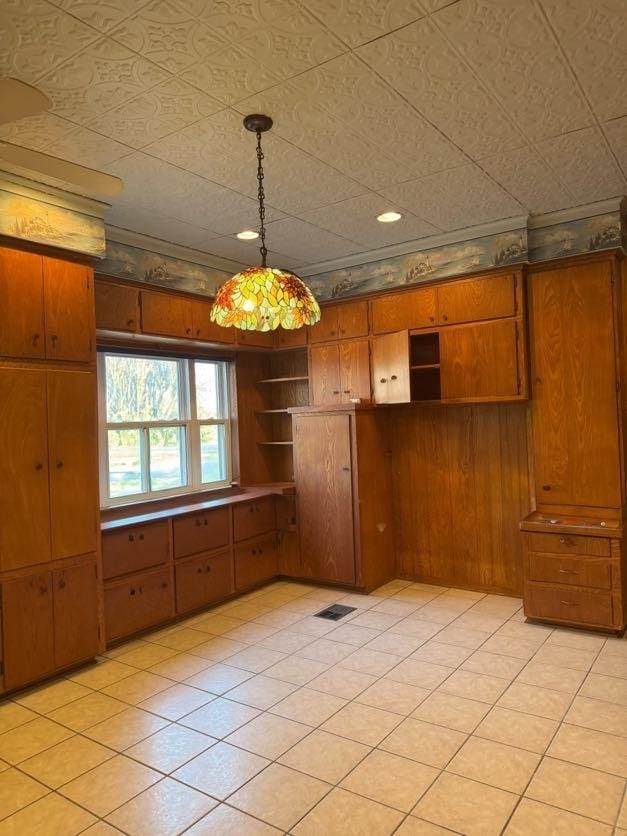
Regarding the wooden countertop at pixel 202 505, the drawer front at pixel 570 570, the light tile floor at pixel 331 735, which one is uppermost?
the wooden countertop at pixel 202 505

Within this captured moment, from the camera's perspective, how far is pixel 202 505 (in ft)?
14.9

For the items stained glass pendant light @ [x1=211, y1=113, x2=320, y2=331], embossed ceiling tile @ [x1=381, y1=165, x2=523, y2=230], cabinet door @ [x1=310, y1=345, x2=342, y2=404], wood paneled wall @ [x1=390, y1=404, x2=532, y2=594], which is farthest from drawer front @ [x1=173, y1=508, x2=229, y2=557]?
embossed ceiling tile @ [x1=381, y1=165, x2=523, y2=230]

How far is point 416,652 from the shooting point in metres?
3.54

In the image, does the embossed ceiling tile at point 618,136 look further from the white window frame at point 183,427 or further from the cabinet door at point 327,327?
the white window frame at point 183,427

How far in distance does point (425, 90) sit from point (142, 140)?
1345 mm

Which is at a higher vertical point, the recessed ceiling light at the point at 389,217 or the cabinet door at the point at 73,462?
the recessed ceiling light at the point at 389,217

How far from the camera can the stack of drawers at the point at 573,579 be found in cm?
361

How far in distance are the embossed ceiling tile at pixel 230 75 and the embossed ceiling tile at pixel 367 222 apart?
1349 millimetres

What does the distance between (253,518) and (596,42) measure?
12.9 ft

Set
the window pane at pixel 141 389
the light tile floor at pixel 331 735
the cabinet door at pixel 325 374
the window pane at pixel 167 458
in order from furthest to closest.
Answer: the cabinet door at pixel 325 374, the window pane at pixel 167 458, the window pane at pixel 141 389, the light tile floor at pixel 331 735

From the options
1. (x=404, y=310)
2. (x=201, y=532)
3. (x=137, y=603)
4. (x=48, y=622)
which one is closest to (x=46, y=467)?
(x=48, y=622)

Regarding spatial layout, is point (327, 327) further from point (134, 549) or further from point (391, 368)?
Result: point (134, 549)

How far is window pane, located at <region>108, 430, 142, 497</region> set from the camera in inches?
173

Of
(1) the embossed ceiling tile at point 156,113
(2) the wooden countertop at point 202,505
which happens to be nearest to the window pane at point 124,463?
(2) the wooden countertop at point 202,505
